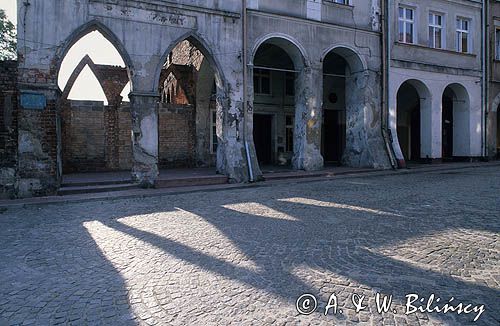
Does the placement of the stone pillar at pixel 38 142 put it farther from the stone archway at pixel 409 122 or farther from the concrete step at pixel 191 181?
the stone archway at pixel 409 122

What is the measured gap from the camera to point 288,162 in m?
18.8

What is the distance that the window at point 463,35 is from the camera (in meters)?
18.9

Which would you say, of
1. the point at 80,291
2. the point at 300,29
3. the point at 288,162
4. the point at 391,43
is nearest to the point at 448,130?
the point at 391,43

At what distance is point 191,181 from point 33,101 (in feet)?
16.2

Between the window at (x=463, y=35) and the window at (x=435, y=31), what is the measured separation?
1.43 metres

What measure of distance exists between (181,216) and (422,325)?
16.7 feet

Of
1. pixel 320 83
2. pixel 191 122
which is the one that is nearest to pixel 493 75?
pixel 320 83

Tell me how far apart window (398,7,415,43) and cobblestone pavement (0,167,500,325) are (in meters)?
11.6

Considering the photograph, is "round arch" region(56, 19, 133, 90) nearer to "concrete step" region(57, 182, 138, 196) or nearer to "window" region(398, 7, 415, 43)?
"concrete step" region(57, 182, 138, 196)

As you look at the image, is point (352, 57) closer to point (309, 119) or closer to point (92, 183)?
point (309, 119)

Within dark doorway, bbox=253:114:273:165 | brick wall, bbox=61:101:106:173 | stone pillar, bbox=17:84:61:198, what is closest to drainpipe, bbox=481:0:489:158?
dark doorway, bbox=253:114:273:165

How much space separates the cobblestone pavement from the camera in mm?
3053

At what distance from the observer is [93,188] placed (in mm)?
10062

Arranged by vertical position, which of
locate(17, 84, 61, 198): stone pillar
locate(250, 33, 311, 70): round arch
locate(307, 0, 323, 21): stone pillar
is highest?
locate(307, 0, 323, 21): stone pillar
